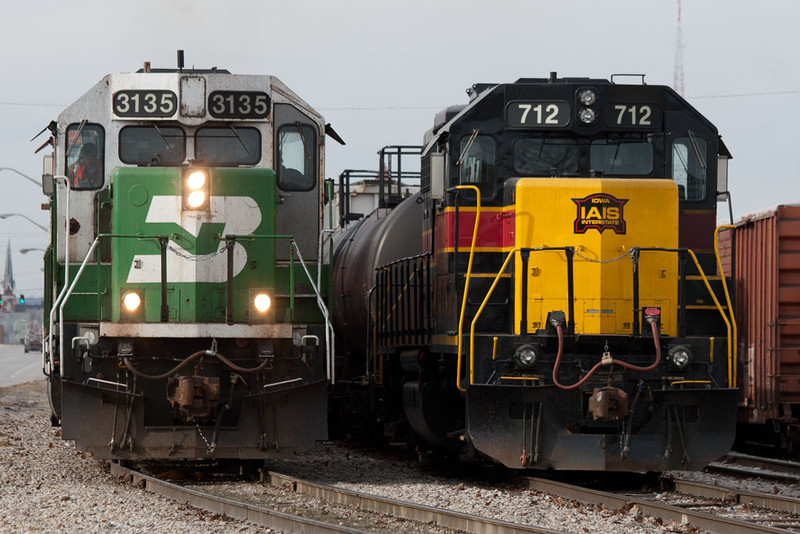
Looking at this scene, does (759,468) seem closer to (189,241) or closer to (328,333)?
(328,333)

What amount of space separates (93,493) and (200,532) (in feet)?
7.93

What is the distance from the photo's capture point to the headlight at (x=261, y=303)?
11617 millimetres

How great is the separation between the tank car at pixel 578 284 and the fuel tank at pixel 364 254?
1789mm

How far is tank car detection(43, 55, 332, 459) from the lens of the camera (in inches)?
449

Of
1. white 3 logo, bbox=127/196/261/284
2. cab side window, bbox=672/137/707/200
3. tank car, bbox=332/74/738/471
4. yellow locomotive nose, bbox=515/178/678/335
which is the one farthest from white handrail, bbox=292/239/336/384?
cab side window, bbox=672/137/707/200

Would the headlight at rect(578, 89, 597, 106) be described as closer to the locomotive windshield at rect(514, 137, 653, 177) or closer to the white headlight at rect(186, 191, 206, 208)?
the locomotive windshield at rect(514, 137, 653, 177)

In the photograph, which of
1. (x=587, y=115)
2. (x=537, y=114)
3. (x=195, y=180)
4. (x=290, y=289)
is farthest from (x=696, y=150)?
(x=195, y=180)

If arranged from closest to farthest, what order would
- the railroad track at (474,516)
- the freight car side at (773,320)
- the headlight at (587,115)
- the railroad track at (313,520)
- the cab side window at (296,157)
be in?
the railroad track at (313,520) < the railroad track at (474,516) < the headlight at (587,115) < the cab side window at (296,157) < the freight car side at (773,320)

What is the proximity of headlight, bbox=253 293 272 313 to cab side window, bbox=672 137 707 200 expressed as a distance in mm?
4028

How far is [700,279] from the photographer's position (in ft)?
36.0

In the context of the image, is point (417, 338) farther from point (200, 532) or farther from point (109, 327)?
point (200, 532)

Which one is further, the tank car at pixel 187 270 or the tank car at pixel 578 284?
the tank car at pixel 187 270

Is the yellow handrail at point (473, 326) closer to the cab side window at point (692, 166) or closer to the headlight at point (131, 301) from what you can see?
the cab side window at point (692, 166)

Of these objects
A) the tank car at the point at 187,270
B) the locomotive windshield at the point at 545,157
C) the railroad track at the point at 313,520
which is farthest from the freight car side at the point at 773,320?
the railroad track at the point at 313,520
